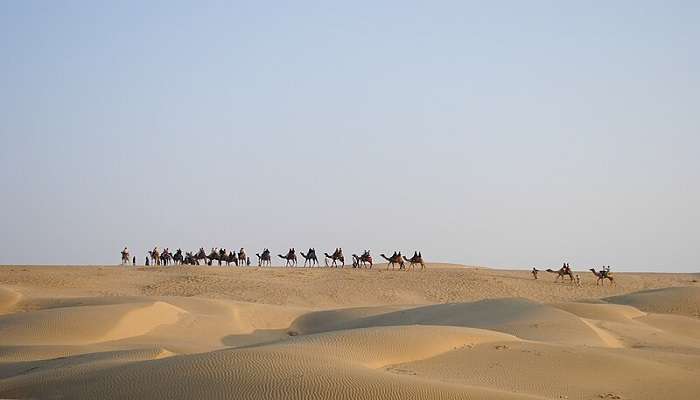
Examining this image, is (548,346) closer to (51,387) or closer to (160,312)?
(51,387)

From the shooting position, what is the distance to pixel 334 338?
12.8 meters

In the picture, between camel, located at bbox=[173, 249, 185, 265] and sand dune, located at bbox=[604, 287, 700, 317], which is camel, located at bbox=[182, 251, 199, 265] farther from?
sand dune, located at bbox=[604, 287, 700, 317]

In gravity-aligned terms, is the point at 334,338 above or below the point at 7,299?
below

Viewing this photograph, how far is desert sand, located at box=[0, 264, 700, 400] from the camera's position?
9.88 meters

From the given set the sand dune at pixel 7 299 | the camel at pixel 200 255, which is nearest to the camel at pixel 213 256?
the camel at pixel 200 255

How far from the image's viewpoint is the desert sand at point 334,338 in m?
9.88

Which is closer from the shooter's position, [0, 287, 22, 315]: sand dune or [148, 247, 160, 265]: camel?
[0, 287, 22, 315]: sand dune

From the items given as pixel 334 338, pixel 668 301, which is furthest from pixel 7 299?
pixel 668 301

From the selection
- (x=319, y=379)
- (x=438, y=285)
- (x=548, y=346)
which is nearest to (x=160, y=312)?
(x=548, y=346)

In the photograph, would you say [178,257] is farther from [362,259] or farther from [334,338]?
[334,338]

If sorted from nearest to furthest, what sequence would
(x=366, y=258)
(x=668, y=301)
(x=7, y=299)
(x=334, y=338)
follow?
1. (x=334, y=338)
2. (x=7, y=299)
3. (x=668, y=301)
4. (x=366, y=258)

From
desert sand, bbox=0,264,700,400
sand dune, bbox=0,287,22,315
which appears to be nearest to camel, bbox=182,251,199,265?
desert sand, bbox=0,264,700,400

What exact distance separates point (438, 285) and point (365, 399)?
2840cm

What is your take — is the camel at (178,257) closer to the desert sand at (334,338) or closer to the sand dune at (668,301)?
the desert sand at (334,338)
